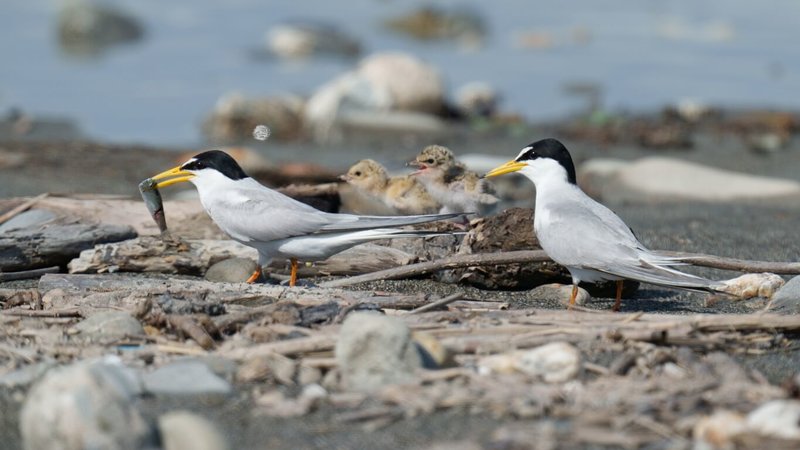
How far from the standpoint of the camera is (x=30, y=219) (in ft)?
21.9

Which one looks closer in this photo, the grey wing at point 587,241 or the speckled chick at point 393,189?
the grey wing at point 587,241

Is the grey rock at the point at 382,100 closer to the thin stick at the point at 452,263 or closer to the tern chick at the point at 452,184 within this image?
the tern chick at the point at 452,184

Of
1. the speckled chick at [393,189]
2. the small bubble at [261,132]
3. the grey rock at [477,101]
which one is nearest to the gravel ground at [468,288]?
the speckled chick at [393,189]

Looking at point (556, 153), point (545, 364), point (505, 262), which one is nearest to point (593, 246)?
point (505, 262)

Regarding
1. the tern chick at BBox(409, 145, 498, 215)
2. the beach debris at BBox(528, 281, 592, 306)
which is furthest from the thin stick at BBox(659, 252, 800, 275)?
the tern chick at BBox(409, 145, 498, 215)

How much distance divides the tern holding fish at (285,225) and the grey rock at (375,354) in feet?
4.83

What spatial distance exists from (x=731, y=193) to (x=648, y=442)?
6516mm

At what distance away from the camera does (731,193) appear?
957 centimetres

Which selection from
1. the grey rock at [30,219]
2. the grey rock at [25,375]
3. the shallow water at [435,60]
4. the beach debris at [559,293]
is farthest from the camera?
the shallow water at [435,60]

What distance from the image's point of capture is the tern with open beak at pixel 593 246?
5.02 metres

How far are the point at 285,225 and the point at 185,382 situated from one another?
67.4 inches

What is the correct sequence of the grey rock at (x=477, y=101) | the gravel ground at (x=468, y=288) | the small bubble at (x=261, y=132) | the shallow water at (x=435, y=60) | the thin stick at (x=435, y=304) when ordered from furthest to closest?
the shallow water at (x=435, y=60), the grey rock at (x=477, y=101), the small bubble at (x=261, y=132), the thin stick at (x=435, y=304), the gravel ground at (x=468, y=288)

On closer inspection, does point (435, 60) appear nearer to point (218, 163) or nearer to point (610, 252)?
point (218, 163)

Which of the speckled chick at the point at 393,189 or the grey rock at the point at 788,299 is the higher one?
the speckled chick at the point at 393,189
